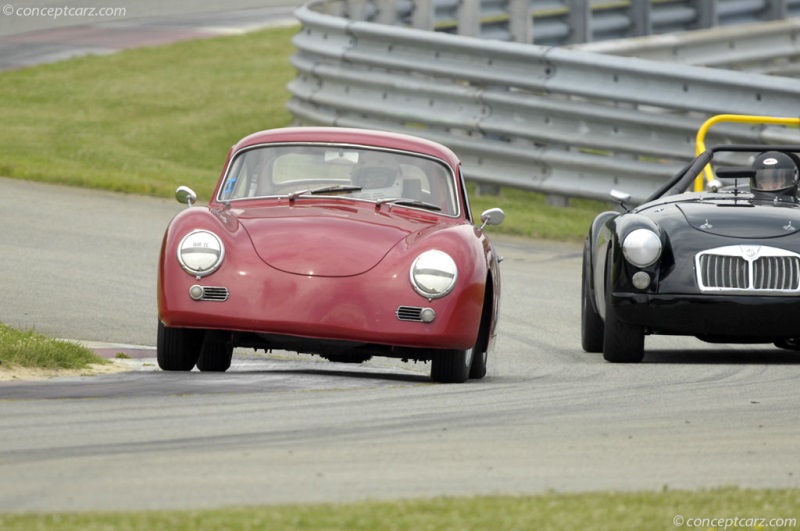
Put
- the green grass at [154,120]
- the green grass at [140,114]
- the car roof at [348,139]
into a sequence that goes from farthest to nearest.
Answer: the green grass at [140,114] < the green grass at [154,120] < the car roof at [348,139]

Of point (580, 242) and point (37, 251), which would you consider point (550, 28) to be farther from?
point (37, 251)

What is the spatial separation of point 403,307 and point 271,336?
63cm

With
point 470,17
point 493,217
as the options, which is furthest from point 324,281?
point 470,17

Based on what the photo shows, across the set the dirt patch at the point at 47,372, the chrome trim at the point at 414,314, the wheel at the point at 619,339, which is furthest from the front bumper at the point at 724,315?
the dirt patch at the point at 47,372

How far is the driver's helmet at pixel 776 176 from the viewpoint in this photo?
1009cm

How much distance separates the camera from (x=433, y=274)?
315 inches

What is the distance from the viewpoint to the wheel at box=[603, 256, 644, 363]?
358 inches

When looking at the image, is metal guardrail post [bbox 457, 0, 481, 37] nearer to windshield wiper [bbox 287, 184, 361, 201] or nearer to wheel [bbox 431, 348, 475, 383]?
windshield wiper [bbox 287, 184, 361, 201]

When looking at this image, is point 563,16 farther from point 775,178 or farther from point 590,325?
point 590,325

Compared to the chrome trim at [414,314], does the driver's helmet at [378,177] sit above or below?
above

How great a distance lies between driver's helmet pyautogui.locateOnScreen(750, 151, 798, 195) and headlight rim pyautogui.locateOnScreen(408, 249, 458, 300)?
2796 mm

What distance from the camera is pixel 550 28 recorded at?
848 inches

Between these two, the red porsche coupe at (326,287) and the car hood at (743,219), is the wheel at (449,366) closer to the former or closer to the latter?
the red porsche coupe at (326,287)

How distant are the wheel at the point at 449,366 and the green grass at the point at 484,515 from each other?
2.94 metres
